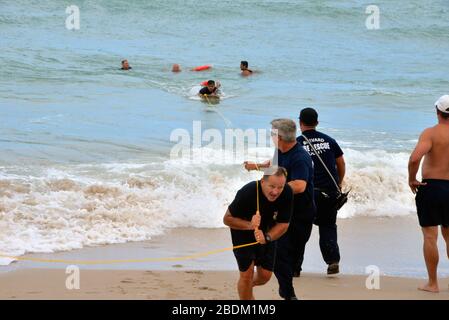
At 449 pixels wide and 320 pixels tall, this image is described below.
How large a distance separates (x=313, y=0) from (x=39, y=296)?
34101 millimetres

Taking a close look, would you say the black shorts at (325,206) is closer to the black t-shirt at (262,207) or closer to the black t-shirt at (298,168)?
the black t-shirt at (298,168)

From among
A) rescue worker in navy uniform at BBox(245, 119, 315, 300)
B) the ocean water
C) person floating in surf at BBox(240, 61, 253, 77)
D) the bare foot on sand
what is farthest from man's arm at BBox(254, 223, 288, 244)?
person floating in surf at BBox(240, 61, 253, 77)

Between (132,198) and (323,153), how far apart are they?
12.7ft

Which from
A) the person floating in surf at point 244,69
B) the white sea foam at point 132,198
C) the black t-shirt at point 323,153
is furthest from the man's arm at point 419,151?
the person floating in surf at point 244,69

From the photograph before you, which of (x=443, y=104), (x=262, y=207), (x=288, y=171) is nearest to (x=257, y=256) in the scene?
(x=262, y=207)

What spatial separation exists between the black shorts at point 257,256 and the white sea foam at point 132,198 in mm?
3045

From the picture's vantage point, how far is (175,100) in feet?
66.1

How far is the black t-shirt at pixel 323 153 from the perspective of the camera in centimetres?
783

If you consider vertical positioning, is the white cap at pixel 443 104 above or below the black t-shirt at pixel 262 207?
above

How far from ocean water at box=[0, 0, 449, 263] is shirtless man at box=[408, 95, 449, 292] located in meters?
3.55

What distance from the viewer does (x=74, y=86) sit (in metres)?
21.1

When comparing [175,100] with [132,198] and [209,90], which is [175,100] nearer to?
[209,90]

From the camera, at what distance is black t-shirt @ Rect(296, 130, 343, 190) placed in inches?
308
